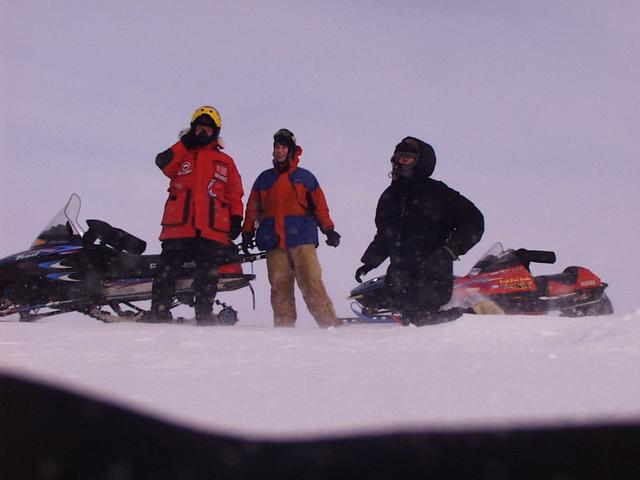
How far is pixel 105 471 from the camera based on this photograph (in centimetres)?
94

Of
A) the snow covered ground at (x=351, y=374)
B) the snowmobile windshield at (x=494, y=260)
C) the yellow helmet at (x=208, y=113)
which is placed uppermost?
the yellow helmet at (x=208, y=113)

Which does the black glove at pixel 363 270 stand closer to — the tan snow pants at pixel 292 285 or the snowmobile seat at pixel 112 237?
the tan snow pants at pixel 292 285

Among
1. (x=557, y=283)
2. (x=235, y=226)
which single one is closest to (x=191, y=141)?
(x=235, y=226)

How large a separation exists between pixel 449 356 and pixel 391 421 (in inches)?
45.4

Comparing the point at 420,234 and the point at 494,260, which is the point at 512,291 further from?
the point at 420,234

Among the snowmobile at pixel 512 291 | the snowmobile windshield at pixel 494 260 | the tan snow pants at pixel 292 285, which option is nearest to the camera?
the tan snow pants at pixel 292 285

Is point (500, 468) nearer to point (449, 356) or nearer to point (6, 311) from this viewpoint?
point (449, 356)

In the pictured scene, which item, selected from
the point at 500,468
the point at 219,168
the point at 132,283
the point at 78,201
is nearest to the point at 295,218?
the point at 219,168

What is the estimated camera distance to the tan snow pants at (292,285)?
4773 millimetres

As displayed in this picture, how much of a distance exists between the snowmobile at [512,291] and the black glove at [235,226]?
2.11 m

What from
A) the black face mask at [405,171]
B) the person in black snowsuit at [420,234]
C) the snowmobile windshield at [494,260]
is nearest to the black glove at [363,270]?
the person in black snowsuit at [420,234]

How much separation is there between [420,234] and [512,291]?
317cm

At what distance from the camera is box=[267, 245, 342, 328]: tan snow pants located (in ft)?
15.7

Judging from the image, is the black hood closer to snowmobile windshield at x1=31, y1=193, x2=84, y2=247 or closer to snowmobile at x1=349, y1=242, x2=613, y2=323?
snowmobile at x1=349, y1=242, x2=613, y2=323
